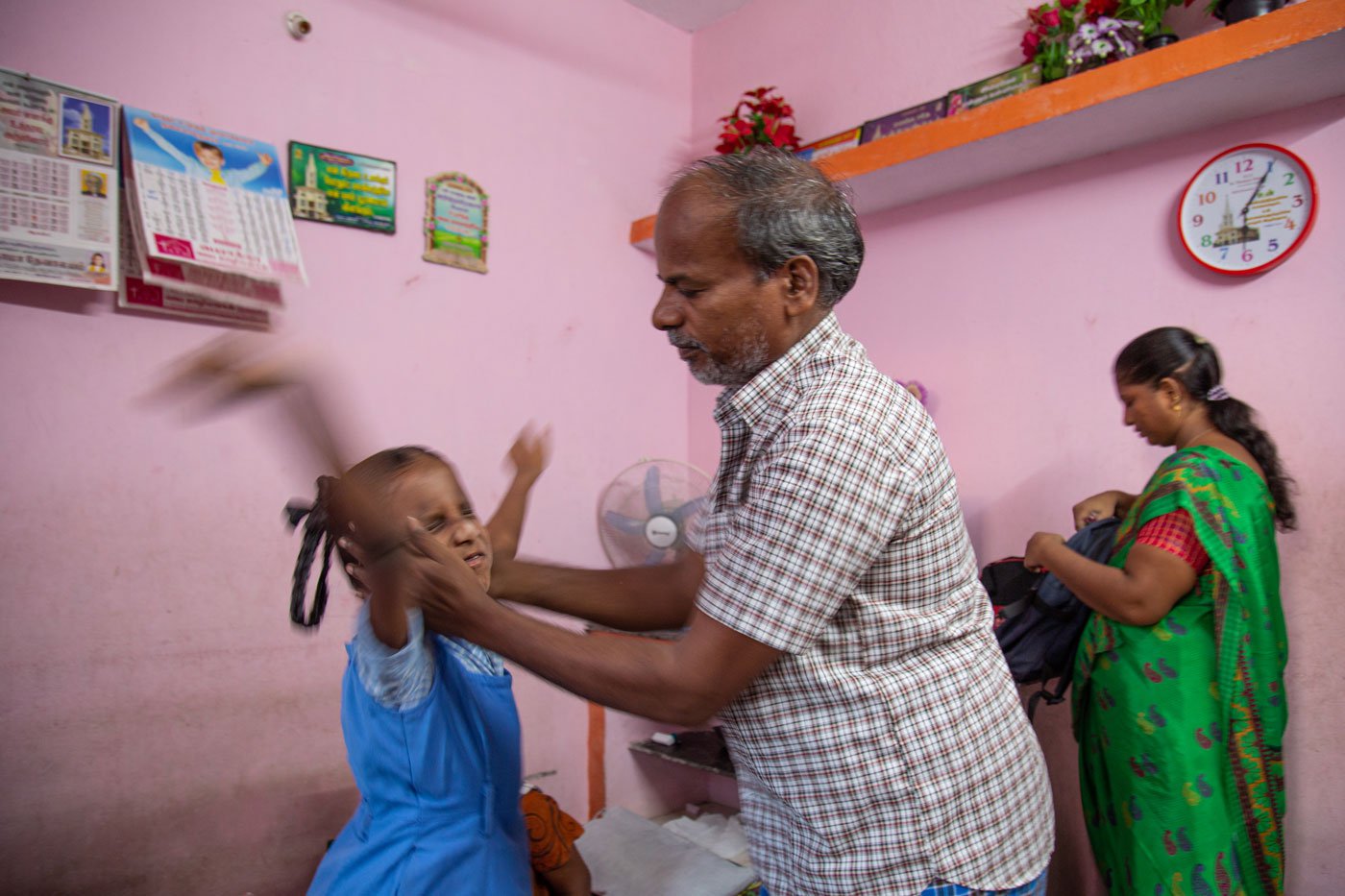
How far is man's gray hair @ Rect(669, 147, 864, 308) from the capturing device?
107 centimetres

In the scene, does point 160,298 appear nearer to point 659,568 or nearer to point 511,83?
point 511,83

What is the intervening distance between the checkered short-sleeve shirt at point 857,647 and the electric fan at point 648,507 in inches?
54.8

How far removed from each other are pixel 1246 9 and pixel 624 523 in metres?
2.06

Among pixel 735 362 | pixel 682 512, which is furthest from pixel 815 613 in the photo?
pixel 682 512

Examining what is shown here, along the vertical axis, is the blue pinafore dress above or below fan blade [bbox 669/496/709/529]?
below

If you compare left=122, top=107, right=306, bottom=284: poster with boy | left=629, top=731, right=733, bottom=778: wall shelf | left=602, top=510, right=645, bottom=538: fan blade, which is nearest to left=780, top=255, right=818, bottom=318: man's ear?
left=602, top=510, right=645, bottom=538: fan blade

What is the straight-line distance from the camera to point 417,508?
1263mm

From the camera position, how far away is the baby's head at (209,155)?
7.35ft

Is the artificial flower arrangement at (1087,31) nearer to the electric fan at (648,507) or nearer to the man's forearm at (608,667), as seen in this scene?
the electric fan at (648,507)

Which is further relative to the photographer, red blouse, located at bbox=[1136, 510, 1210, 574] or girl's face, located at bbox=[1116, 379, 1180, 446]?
girl's face, located at bbox=[1116, 379, 1180, 446]

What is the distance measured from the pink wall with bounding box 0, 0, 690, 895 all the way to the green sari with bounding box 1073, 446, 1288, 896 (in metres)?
1.89

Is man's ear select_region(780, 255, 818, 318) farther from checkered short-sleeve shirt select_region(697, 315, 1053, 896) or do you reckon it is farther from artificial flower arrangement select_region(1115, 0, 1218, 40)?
artificial flower arrangement select_region(1115, 0, 1218, 40)

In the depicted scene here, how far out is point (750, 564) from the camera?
928 mm

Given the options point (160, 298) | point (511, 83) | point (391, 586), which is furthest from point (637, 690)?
point (511, 83)
